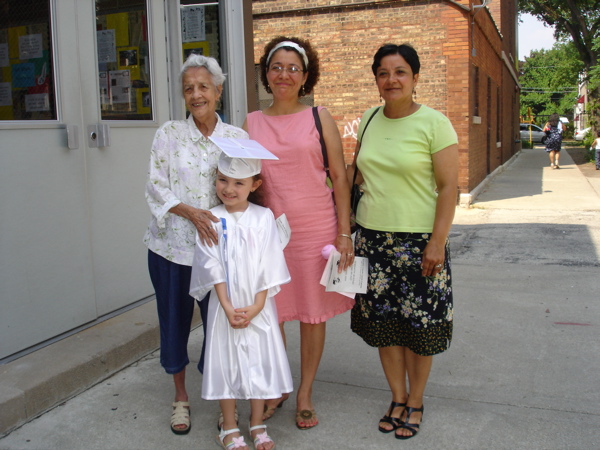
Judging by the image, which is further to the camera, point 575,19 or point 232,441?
point 575,19

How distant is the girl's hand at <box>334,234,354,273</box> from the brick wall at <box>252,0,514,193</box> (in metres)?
8.60

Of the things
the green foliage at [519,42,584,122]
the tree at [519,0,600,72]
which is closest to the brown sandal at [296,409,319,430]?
the tree at [519,0,600,72]

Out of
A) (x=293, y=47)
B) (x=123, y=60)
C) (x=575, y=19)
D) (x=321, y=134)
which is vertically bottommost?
(x=321, y=134)

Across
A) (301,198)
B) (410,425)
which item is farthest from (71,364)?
(410,425)

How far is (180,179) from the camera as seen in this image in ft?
9.92

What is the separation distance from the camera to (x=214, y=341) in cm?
291

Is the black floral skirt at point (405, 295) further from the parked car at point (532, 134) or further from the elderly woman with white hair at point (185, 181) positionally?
the parked car at point (532, 134)

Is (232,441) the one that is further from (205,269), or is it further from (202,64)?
(202,64)

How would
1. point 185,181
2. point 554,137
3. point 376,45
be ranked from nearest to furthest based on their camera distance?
point 185,181
point 376,45
point 554,137

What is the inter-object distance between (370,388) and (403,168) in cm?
149

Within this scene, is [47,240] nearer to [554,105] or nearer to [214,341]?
[214,341]

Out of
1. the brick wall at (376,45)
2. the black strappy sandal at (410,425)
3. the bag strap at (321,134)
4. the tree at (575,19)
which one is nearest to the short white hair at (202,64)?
the bag strap at (321,134)

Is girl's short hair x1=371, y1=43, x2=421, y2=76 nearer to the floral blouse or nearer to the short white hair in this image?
the short white hair

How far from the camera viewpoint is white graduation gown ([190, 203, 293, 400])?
2.88 m
